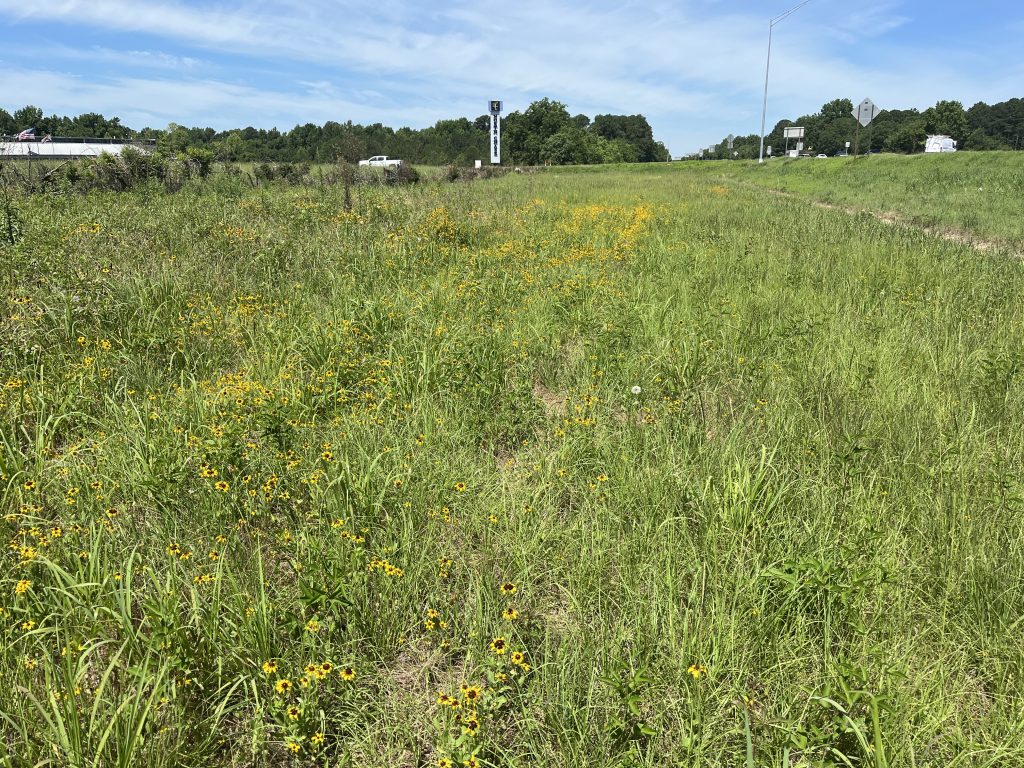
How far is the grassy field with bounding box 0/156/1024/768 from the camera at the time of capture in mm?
1703

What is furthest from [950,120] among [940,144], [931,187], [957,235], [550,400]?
[550,400]

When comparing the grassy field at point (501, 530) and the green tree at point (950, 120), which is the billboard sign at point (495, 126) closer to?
the grassy field at point (501, 530)

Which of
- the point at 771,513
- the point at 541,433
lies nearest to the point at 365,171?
the point at 541,433

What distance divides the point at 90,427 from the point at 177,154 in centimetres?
1536

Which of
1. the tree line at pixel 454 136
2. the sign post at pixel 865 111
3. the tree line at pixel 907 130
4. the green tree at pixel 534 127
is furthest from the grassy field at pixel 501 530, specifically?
the tree line at pixel 907 130

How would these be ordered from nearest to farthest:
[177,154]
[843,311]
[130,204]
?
[843,311]
[130,204]
[177,154]

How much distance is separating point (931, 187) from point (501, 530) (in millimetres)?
23341

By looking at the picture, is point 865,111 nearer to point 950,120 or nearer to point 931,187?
point 931,187

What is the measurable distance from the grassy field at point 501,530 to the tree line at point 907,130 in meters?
92.8

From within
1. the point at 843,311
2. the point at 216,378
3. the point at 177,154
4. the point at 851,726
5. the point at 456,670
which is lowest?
the point at 456,670

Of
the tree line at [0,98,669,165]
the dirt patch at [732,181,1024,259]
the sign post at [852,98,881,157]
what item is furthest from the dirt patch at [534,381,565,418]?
the tree line at [0,98,669,165]

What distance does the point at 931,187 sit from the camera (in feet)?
61.6

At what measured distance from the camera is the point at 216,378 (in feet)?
13.5

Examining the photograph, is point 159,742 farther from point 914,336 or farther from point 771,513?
point 914,336
